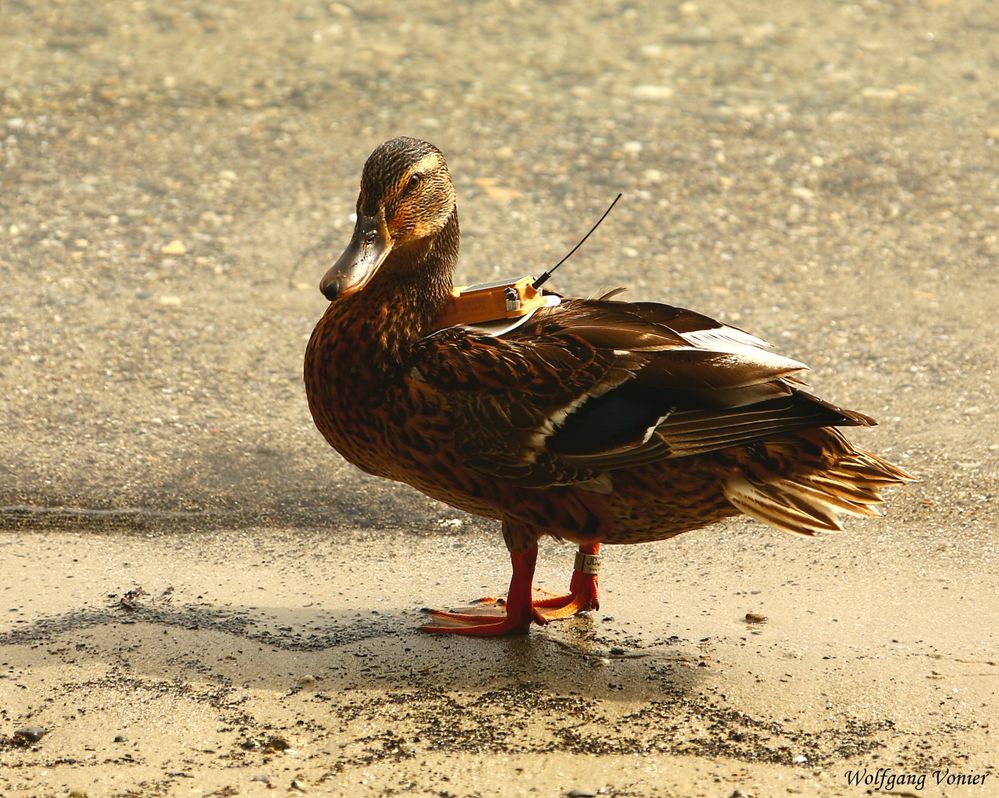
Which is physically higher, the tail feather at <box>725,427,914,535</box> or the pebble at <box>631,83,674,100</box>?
the pebble at <box>631,83,674,100</box>

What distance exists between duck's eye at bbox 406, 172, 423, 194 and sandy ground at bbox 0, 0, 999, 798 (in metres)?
1.33

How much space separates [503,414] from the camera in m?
3.81

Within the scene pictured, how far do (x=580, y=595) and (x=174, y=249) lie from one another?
11.8 ft

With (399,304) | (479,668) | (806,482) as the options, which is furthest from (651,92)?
(479,668)

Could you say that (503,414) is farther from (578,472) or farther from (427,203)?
(427,203)

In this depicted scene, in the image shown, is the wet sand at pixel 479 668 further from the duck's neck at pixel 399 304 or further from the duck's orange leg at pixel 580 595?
the duck's neck at pixel 399 304

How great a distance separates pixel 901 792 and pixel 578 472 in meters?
1.17

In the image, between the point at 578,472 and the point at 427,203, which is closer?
the point at 578,472

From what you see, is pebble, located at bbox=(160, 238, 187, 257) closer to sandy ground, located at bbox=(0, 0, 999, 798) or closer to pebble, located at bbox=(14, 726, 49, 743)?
sandy ground, located at bbox=(0, 0, 999, 798)

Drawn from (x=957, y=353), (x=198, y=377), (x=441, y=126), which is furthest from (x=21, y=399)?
(x=957, y=353)

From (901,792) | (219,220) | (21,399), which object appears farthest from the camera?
(219,220)

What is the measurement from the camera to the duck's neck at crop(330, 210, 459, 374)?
3953mm

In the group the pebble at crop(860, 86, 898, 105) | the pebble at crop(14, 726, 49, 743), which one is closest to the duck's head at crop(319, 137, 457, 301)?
the pebble at crop(14, 726, 49, 743)

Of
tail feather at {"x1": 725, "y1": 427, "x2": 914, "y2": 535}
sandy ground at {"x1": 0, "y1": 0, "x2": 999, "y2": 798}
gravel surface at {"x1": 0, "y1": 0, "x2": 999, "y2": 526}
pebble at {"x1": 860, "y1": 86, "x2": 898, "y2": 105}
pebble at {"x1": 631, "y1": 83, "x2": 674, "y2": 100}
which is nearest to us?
sandy ground at {"x1": 0, "y1": 0, "x2": 999, "y2": 798}
